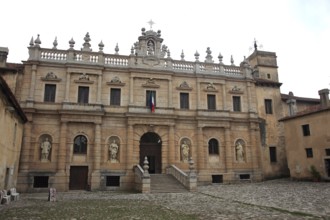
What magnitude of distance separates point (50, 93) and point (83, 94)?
9.37 ft

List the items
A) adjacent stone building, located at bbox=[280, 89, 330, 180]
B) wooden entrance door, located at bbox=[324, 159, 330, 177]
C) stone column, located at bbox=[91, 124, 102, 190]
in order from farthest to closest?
stone column, located at bbox=[91, 124, 102, 190]
adjacent stone building, located at bbox=[280, 89, 330, 180]
wooden entrance door, located at bbox=[324, 159, 330, 177]

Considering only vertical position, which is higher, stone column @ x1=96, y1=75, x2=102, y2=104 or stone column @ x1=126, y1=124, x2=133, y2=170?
stone column @ x1=96, y1=75, x2=102, y2=104

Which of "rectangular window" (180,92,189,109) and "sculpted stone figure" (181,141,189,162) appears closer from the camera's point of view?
"sculpted stone figure" (181,141,189,162)

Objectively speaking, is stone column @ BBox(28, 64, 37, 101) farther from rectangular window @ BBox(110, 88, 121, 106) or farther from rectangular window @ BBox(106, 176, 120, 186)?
rectangular window @ BBox(106, 176, 120, 186)

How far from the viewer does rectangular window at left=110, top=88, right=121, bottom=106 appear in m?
26.7

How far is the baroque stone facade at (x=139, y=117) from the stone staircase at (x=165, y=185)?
2.16 m

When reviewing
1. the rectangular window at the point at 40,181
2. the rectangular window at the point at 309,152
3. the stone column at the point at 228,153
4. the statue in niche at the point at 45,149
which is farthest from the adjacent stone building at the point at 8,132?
the rectangular window at the point at 309,152

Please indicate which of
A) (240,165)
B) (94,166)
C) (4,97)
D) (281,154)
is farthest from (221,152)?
(4,97)

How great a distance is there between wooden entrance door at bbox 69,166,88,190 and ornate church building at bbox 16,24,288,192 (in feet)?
0.27

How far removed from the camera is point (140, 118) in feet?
86.0

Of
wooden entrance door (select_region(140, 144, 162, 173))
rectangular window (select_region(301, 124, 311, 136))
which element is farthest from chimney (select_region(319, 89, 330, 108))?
wooden entrance door (select_region(140, 144, 162, 173))

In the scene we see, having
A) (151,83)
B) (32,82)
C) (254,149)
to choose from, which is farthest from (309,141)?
(32,82)

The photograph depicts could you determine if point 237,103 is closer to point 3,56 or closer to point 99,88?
point 99,88

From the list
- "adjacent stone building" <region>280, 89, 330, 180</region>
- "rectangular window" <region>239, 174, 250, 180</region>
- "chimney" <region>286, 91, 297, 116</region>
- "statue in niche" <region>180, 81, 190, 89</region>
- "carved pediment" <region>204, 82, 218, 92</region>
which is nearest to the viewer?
"adjacent stone building" <region>280, 89, 330, 180</region>
